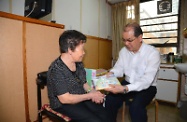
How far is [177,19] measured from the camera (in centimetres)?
288

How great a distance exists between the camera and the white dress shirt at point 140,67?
125 cm

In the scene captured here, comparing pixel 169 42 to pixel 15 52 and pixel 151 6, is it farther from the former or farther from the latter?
pixel 15 52

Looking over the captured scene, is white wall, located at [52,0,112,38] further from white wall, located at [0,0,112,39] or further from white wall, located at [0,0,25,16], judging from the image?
white wall, located at [0,0,25,16]

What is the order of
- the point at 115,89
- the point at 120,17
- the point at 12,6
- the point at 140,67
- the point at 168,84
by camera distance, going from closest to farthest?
the point at 115,89 → the point at 140,67 → the point at 12,6 → the point at 168,84 → the point at 120,17

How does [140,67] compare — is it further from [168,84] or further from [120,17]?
[120,17]

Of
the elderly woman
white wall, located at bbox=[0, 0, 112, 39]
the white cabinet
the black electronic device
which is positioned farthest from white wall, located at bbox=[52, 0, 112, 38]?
the white cabinet

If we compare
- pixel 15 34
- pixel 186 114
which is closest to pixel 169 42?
pixel 186 114

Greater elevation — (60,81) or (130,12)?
(130,12)

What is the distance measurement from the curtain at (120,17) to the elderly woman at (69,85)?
7.87 feet

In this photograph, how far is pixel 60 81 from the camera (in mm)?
935

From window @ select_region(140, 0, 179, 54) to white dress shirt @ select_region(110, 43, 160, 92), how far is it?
1929mm

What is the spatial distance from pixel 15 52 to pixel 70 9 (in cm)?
133

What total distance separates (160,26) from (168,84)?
1.42m

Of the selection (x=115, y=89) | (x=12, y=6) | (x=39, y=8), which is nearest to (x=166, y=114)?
(x=115, y=89)
